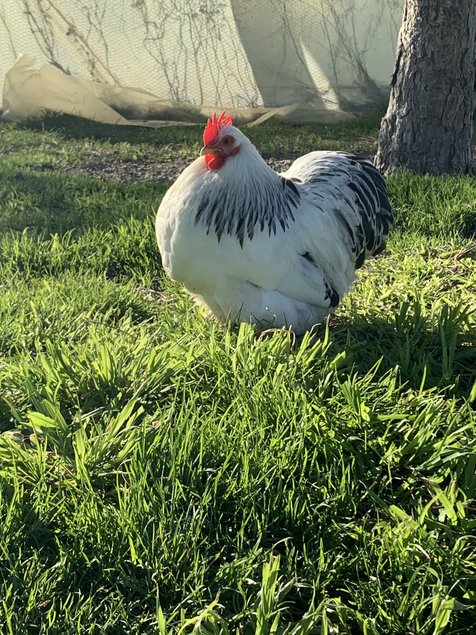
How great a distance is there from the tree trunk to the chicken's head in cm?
251

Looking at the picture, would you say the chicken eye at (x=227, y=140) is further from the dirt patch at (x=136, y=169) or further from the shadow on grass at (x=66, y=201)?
the dirt patch at (x=136, y=169)

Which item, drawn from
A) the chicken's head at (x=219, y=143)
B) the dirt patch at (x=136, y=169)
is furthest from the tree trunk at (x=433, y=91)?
the chicken's head at (x=219, y=143)

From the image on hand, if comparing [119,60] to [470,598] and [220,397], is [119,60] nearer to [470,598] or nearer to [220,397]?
[220,397]

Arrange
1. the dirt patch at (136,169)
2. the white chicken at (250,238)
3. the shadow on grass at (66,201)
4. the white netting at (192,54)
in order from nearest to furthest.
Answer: the white chicken at (250,238) → the shadow on grass at (66,201) → the dirt patch at (136,169) → the white netting at (192,54)

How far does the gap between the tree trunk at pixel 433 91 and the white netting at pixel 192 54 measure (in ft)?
10.7

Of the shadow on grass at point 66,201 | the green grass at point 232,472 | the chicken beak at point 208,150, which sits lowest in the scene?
the green grass at point 232,472

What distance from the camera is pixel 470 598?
146 centimetres

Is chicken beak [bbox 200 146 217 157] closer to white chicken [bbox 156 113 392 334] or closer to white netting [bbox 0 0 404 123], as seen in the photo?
white chicken [bbox 156 113 392 334]

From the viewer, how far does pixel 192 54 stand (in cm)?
783

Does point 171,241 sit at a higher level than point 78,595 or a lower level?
higher

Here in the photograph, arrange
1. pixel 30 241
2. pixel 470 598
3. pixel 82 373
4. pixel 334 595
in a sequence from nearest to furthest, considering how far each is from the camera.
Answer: pixel 470 598, pixel 334 595, pixel 82 373, pixel 30 241

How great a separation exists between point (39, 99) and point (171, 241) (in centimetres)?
600

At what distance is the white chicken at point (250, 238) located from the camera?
260cm

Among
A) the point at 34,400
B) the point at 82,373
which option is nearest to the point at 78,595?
the point at 34,400
